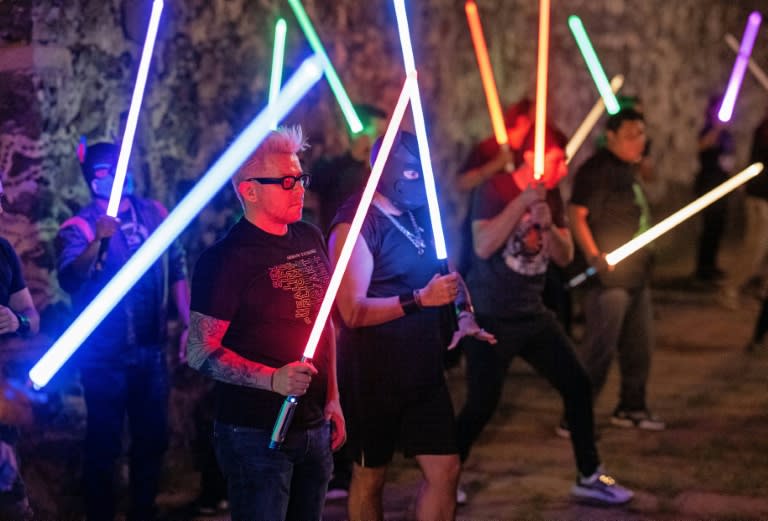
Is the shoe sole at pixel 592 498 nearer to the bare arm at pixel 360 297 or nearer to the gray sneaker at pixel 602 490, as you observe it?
the gray sneaker at pixel 602 490

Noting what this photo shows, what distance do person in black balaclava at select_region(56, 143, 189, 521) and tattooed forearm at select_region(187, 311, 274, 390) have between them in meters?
1.14

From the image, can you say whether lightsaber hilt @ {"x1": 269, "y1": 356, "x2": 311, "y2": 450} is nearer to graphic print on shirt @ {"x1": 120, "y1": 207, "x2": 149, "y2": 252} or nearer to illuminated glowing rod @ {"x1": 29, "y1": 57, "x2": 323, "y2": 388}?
illuminated glowing rod @ {"x1": 29, "y1": 57, "x2": 323, "y2": 388}

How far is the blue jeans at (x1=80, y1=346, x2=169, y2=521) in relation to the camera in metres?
4.68

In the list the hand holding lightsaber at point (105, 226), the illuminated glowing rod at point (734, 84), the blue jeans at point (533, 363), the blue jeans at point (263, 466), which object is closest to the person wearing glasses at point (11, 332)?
the hand holding lightsaber at point (105, 226)

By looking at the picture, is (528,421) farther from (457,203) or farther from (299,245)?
(299,245)

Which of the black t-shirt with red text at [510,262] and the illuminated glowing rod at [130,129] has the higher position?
the illuminated glowing rod at [130,129]

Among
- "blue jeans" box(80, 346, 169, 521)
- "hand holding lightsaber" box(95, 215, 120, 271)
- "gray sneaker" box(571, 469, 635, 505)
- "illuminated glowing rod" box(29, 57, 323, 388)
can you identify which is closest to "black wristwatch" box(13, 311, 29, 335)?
"hand holding lightsaber" box(95, 215, 120, 271)

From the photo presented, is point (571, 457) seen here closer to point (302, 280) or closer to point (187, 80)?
point (187, 80)

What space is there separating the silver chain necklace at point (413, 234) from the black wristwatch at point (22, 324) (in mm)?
1327

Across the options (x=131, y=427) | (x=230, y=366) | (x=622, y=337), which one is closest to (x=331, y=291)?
(x=230, y=366)

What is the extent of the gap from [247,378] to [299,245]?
1.62 feet

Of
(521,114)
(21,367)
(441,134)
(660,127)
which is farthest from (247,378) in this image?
(660,127)

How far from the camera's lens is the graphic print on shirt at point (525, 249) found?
5.25 m

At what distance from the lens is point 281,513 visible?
3.44m
